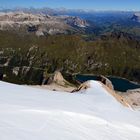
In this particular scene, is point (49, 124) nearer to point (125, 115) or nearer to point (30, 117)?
point (30, 117)

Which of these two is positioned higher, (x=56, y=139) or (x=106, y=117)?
(x=56, y=139)

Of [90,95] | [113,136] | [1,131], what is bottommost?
[90,95]

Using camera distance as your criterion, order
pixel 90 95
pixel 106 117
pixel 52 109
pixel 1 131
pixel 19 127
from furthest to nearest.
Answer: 1. pixel 90 95
2. pixel 106 117
3. pixel 52 109
4. pixel 19 127
5. pixel 1 131

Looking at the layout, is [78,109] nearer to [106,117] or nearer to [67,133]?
[106,117]

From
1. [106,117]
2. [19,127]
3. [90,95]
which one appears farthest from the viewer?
[90,95]

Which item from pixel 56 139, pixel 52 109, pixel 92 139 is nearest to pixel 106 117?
pixel 52 109

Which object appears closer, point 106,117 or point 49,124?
point 49,124

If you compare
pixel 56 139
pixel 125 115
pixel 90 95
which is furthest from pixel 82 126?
pixel 90 95
